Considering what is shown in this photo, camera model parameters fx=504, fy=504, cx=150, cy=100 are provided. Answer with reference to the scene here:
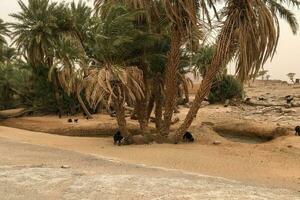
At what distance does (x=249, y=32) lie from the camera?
1659 centimetres

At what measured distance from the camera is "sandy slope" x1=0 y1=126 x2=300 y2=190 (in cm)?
1223

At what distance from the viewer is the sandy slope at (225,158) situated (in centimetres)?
1223

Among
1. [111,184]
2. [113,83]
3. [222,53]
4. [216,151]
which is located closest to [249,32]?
[222,53]

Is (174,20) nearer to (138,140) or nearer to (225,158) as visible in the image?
(138,140)

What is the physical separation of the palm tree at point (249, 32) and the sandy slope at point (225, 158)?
2737 millimetres

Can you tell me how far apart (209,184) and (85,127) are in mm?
19591

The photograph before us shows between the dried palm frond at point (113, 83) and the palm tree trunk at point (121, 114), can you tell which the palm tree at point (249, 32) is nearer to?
the dried palm frond at point (113, 83)

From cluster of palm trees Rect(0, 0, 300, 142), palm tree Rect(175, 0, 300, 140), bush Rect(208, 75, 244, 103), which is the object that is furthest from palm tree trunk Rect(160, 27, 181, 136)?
bush Rect(208, 75, 244, 103)

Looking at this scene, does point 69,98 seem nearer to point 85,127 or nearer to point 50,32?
point 50,32

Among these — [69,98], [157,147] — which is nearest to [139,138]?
[157,147]

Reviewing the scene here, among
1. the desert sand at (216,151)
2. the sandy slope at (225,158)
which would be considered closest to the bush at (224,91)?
the desert sand at (216,151)

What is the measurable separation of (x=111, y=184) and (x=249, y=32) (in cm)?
899

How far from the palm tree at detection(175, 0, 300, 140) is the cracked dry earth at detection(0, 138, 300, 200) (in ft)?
20.4

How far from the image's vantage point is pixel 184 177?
10.6 meters
